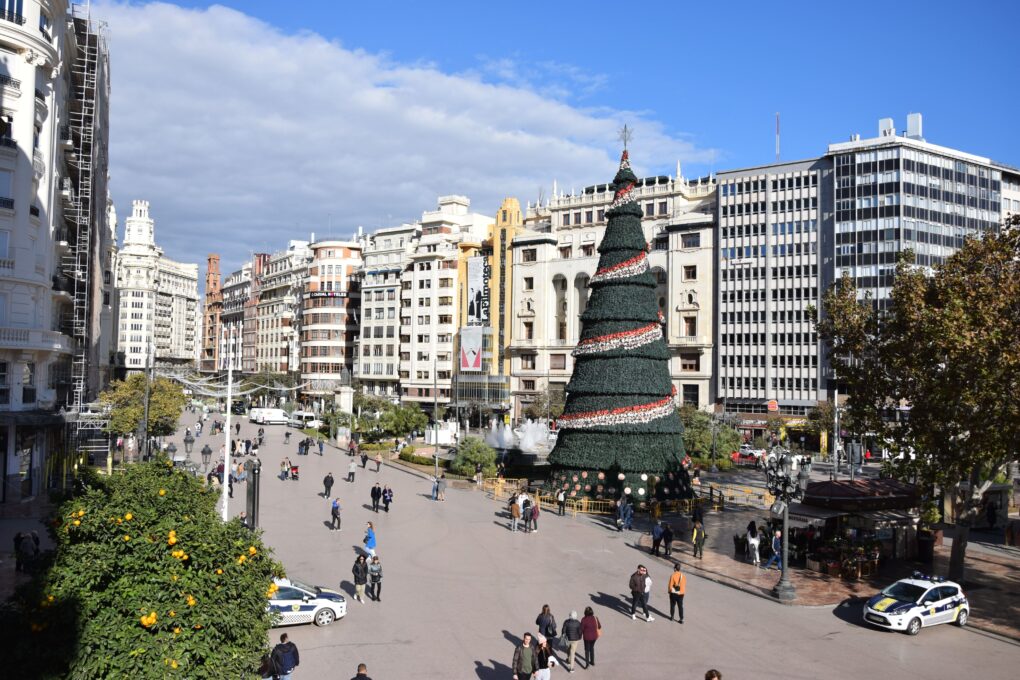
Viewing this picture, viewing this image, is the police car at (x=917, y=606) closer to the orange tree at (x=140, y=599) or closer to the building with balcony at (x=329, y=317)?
the orange tree at (x=140, y=599)

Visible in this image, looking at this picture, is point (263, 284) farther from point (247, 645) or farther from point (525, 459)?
point (247, 645)

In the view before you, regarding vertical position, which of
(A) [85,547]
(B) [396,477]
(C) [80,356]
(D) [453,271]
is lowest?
(B) [396,477]

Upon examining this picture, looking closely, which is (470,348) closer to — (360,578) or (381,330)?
(381,330)

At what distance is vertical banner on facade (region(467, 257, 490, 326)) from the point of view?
9462 centimetres

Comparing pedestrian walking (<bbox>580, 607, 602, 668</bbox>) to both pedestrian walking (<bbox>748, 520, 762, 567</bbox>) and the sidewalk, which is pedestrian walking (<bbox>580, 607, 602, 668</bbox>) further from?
pedestrian walking (<bbox>748, 520, 762, 567</bbox>)

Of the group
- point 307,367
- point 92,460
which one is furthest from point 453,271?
point 92,460

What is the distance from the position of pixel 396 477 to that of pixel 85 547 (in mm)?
37366

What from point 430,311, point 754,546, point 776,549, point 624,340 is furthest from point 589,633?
point 430,311

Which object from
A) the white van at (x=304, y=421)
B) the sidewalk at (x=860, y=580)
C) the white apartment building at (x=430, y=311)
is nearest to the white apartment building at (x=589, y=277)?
the white apartment building at (x=430, y=311)

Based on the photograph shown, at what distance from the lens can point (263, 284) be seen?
14112cm

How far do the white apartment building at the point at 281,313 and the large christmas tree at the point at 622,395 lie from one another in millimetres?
86081

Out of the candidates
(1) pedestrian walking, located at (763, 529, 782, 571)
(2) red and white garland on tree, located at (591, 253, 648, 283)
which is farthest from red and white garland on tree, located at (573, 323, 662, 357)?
(1) pedestrian walking, located at (763, 529, 782, 571)

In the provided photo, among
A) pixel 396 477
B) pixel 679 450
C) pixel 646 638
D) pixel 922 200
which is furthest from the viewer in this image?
pixel 922 200

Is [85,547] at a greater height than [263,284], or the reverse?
[263,284]
